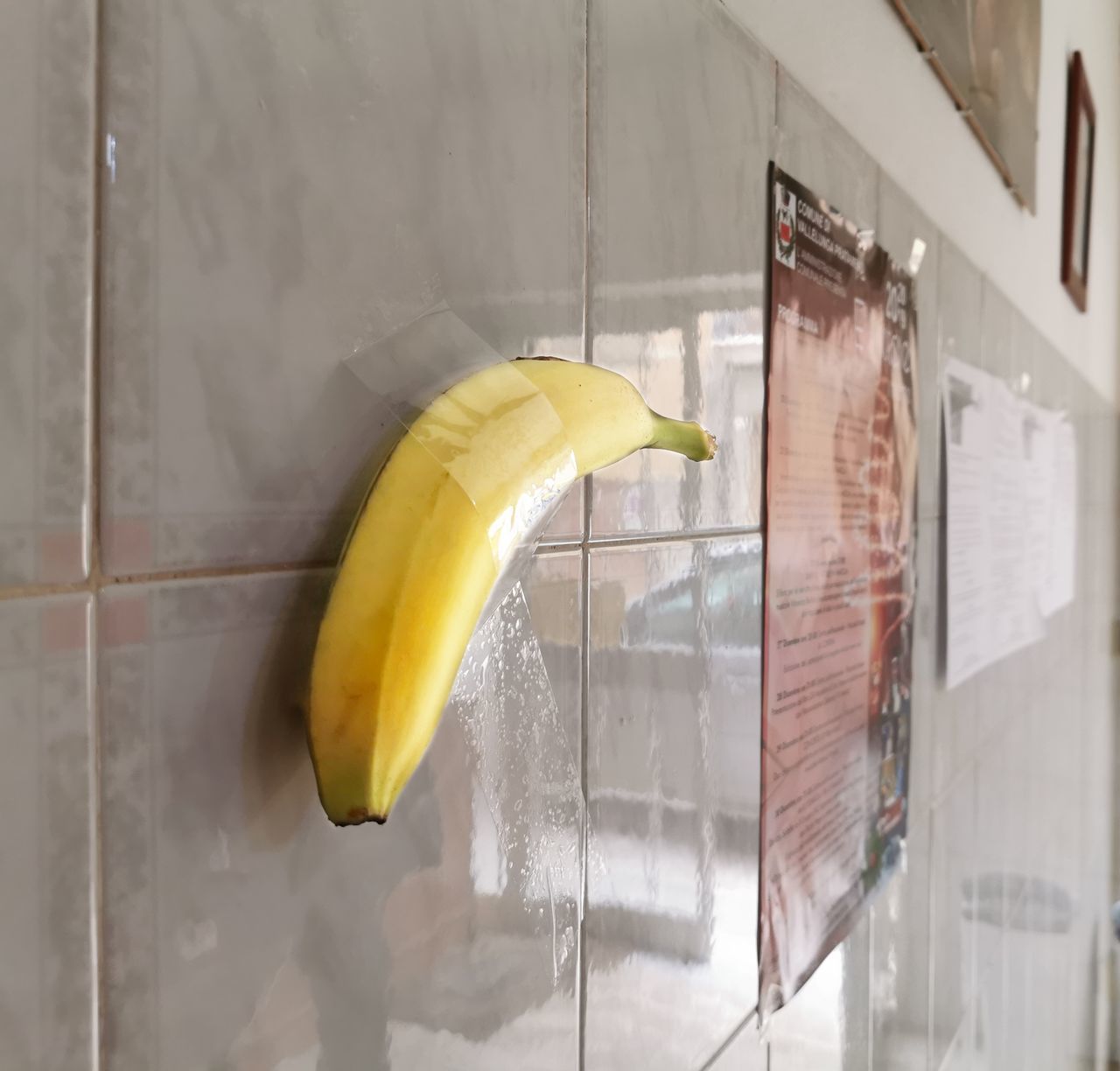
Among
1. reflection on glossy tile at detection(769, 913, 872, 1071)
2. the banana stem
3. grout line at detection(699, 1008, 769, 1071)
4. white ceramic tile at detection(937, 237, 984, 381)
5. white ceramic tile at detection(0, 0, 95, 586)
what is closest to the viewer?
white ceramic tile at detection(0, 0, 95, 586)

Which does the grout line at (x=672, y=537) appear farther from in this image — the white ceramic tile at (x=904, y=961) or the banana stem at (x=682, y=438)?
the white ceramic tile at (x=904, y=961)

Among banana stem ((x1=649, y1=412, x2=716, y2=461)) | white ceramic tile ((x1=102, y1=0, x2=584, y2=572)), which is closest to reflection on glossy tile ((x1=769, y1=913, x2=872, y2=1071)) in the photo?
banana stem ((x1=649, y1=412, x2=716, y2=461))

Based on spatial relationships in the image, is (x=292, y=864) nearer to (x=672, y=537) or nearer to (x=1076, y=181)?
(x=672, y=537)

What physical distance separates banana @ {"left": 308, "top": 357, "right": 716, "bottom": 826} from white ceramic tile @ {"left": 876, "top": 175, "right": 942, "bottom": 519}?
641mm

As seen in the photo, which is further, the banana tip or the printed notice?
the printed notice

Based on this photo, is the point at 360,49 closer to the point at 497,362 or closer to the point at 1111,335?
the point at 497,362

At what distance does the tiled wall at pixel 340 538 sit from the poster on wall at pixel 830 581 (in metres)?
0.03

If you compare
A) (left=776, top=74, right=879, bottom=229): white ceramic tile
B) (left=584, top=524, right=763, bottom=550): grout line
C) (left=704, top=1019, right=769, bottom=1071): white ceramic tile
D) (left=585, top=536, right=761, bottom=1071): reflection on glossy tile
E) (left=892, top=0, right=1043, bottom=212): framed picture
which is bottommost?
(left=704, top=1019, right=769, bottom=1071): white ceramic tile

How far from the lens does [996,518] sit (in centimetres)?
126

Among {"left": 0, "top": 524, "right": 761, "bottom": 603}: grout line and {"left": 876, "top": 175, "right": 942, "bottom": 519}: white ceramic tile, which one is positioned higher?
{"left": 876, "top": 175, "right": 942, "bottom": 519}: white ceramic tile

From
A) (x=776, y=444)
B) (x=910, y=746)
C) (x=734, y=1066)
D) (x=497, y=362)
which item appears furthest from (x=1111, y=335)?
(x=497, y=362)

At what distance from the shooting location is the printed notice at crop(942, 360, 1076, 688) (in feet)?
3.52

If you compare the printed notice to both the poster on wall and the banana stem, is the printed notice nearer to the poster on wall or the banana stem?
the poster on wall

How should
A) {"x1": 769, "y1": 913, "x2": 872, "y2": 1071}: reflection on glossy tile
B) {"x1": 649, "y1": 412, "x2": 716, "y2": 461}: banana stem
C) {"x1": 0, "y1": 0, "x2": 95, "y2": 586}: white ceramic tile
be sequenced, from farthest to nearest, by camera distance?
{"x1": 769, "y1": 913, "x2": 872, "y2": 1071}: reflection on glossy tile → {"x1": 649, "y1": 412, "x2": 716, "y2": 461}: banana stem → {"x1": 0, "y1": 0, "x2": 95, "y2": 586}: white ceramic tile
